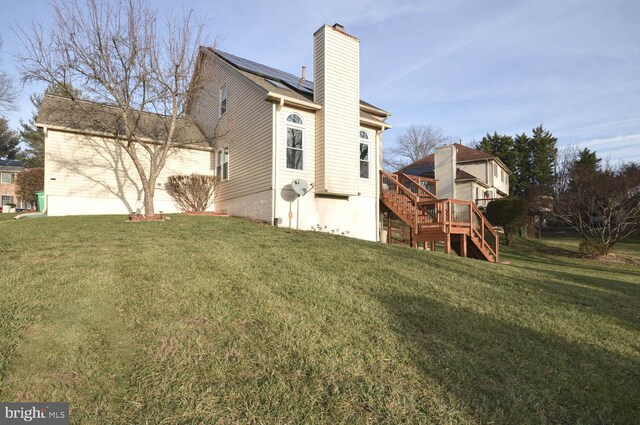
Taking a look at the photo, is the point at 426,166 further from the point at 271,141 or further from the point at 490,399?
the point at 490,399

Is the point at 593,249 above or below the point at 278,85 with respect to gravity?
below

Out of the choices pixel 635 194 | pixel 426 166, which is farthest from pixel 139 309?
pixel 426 166

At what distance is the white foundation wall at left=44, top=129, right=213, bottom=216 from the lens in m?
12.0

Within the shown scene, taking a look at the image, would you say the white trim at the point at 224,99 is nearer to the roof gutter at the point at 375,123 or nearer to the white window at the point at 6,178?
the roof gutter at the point at 375,123

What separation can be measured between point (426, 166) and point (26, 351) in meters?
30.6

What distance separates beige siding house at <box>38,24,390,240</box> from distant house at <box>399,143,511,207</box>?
10.1 metres

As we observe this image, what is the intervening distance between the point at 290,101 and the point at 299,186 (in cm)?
258

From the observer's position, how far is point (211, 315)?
3824 millimetres

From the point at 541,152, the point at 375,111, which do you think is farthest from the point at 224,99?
the point at 541,152

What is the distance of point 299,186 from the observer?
10789 millimetres

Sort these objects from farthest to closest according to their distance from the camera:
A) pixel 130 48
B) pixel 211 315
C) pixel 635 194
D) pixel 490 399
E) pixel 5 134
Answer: pixel 5 134 → pixel 635 194 → pixel 130 48 → pixel 211 315 → pixel 490 399

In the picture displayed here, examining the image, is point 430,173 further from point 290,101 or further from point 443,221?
point 290,101

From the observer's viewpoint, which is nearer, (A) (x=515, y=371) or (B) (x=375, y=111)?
(A) (x=515, y=371)

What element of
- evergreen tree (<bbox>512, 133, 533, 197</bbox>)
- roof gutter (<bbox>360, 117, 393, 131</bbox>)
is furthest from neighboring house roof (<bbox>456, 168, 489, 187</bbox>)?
evergreen tree (<bbox>512, 133, 533, 197</bbox>)
